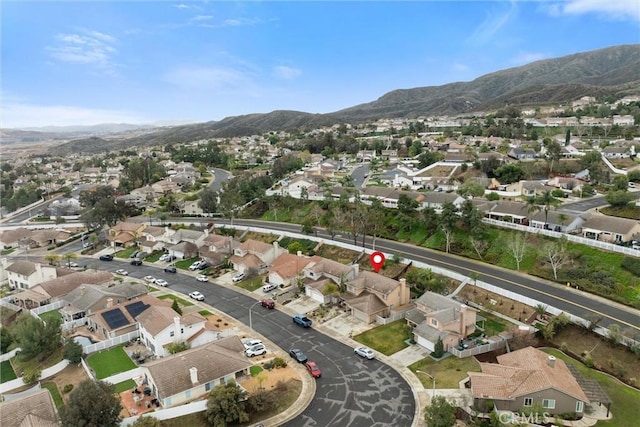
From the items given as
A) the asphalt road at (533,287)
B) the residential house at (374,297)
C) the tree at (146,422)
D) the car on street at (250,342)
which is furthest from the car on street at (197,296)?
the asphalt road at (533,287)

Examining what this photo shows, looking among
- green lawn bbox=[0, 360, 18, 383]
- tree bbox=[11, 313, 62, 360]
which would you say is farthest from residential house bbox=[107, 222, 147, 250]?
green lawn bbox=[0, 360, 18, 383]

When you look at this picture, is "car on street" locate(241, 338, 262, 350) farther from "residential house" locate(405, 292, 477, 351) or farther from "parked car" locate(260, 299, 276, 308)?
"residential house" locate(405, 292, 477, 351)

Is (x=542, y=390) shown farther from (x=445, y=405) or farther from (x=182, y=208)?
(x=182, y=208)

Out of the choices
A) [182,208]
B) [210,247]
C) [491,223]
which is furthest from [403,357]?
[182,208]

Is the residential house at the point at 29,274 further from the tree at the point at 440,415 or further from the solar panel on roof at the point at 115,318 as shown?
the tree at the point at 440,415

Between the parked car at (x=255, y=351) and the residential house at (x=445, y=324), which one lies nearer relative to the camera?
the residential house at (x=445, y=324)
